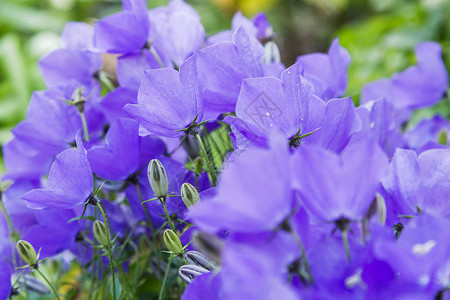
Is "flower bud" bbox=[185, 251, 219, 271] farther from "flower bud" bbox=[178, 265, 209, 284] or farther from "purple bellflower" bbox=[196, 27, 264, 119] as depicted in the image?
"purple bellflower" bbox=[196, 27, 264, 119]

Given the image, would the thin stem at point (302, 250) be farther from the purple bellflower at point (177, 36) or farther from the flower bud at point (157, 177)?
the purple bellflower at point (177, 36)

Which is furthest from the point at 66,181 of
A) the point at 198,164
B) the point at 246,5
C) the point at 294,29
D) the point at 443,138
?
the point at 294,29

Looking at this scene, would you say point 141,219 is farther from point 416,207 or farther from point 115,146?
point 416,207

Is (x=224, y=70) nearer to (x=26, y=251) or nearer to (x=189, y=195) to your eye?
(x=189, y=195)

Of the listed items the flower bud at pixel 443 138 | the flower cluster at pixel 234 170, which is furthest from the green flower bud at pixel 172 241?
the flower bud at pixel 443 138

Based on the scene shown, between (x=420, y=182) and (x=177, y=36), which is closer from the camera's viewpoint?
(x=420, y=182)

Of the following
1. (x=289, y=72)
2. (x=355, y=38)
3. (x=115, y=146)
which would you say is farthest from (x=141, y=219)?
(x=355, y=38)
